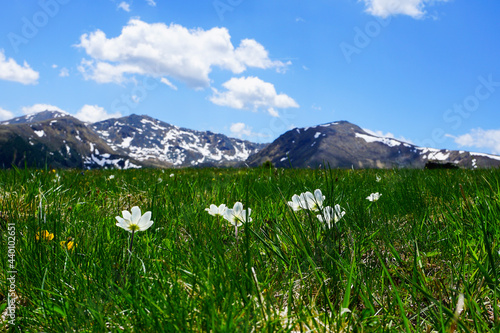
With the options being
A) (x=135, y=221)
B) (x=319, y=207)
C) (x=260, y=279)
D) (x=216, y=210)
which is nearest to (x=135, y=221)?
(x=135, y=221)

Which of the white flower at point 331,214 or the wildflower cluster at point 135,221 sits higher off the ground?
the white flower at point 331,214

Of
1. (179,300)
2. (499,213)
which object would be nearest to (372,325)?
(179,300)

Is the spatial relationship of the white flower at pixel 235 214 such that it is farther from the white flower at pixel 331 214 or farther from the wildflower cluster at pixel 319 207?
the white flower at pixel 331 214

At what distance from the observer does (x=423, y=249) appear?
282cm

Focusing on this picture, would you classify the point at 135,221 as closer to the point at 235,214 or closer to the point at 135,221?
the point at 135,221

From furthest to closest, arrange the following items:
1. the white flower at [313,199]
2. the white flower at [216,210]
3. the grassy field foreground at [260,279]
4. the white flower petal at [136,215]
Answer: the white flower at [216,210] → the white flower at [313,199] → the white flower petal at [136,215] → the grassy field foreground at [260,279]

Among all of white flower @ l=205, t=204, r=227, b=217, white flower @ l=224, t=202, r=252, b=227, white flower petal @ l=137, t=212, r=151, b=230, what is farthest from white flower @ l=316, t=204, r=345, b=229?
white flower petal @ l=137, t=212, r=151, b=230

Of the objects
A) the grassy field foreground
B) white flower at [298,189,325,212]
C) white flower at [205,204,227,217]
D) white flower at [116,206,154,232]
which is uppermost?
white flower at [298,189,325,212]

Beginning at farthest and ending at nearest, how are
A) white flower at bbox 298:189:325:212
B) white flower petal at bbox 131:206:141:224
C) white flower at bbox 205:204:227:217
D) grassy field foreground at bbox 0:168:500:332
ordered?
white flower at bbox 205:204:227:217 < white flower at bbox 298:189:325:212 < white flower petal at bbox 131:206:141:224 < grassy field foreground at bbox 0:168:500:332

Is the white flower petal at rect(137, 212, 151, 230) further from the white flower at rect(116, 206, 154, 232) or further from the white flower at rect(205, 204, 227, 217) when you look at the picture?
the white flower at rect(205, 204, 227, 217)

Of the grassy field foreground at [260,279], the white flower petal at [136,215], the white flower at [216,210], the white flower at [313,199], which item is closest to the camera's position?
the grassy field foreground at [260,279]

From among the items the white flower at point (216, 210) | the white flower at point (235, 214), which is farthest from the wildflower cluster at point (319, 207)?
the white flower at point (216, 210)

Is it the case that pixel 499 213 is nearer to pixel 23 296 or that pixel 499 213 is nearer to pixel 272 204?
pixel 272 204

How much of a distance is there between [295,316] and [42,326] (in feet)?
4.53
